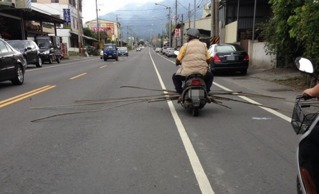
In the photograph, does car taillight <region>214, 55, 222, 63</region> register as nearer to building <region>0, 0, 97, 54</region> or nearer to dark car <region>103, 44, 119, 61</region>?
building <region>0, 0, 97, 54</region>

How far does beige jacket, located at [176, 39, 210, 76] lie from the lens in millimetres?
8656

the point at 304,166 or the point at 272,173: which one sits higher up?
the point at 304,166

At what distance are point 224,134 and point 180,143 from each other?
0.96 meters

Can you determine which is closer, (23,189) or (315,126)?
(315,126)

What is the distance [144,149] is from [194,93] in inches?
103

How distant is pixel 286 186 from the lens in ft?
14.8

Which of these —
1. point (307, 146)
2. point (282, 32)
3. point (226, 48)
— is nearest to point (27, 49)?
point (226, 48)

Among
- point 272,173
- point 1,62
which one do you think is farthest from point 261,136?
point 1,62

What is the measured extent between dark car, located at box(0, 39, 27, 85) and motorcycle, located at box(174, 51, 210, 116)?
7188 millimetres

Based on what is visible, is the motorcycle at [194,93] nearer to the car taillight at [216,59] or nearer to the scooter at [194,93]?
the scooter at [194,93]

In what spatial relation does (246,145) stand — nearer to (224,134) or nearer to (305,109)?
(224,134)

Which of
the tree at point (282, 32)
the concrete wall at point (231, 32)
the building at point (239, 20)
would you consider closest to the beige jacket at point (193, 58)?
the tree at point (282, 32)

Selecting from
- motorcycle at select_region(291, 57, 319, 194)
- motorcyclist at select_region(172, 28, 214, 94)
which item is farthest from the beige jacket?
motorcycle at select_region(291, 57, 319, 194)

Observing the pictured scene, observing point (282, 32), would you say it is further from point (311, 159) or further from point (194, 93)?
point (311, 159)
